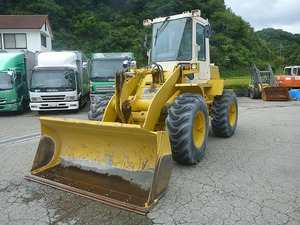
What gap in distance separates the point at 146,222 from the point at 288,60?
5948 cm

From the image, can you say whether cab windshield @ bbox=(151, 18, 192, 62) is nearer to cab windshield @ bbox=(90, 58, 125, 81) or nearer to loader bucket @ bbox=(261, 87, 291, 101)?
cab windshield @ bbox=(90, 58, 125, 81)

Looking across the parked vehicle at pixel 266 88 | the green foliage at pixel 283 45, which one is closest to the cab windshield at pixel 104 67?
the parked vehicle at pixel 266 88

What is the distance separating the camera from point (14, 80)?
41.2ft

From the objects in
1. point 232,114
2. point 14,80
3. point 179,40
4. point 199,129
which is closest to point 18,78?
point 14,80

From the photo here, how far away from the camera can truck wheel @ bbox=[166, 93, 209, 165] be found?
171 inches

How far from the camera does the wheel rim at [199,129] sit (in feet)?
16.5

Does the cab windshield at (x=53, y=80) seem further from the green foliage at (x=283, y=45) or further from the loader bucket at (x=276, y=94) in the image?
the green foliage at (x=283, y=45)

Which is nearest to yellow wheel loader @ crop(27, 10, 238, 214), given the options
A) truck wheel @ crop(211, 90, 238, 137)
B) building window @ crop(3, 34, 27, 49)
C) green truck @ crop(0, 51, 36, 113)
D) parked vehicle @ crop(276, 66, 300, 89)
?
truck wheel @ crop(211, 90, 238, 137)

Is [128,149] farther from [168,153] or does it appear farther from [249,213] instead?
[249,213]

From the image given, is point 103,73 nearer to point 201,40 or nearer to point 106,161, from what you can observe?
point 201,40

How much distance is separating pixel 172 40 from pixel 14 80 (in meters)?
9.37

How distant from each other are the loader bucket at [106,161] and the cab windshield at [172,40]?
8.51 ft

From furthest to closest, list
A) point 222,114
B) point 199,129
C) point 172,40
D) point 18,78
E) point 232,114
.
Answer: point 18,78 < point 232,114 < point 222,114 < point 172,40 < point 199,129

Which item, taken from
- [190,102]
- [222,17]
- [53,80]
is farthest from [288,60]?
[190,102]
